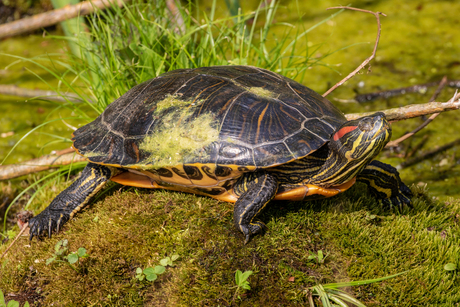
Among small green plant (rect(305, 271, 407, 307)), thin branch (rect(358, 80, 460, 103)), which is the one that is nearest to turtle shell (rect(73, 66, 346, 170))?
small green plant (rect(305, 271, 407, 307))

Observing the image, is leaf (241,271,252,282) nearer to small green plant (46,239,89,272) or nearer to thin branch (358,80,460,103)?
small green plant (46,239,89,272)

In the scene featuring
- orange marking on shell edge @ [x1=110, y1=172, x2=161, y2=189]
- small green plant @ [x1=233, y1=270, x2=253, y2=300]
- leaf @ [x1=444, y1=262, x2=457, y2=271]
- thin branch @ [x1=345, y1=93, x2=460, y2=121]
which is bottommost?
leaf @ [x1=444, y1=262, x2=457, y2=271]

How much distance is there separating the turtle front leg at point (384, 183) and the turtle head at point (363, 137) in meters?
0.38

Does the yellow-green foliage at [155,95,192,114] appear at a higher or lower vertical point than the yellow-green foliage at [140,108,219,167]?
higher

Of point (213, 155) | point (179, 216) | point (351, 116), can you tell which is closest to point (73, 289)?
point (179, 216)

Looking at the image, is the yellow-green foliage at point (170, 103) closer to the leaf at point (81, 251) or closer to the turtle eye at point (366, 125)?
the leaf at point (81, 251)

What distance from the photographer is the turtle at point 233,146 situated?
90.0 inches

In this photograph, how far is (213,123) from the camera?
2398 mm

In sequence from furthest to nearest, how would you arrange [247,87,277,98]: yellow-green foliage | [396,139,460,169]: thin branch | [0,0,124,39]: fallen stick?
[0,0,124,39]: fallen stick, [396,139,460,169]: thin branch, [247,87,277,98]: yellow-green foliage

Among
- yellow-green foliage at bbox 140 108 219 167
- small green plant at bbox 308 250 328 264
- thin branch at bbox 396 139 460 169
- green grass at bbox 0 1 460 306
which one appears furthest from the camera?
thin branch at bbox 396 139 460 169

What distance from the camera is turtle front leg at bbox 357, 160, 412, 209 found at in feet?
8.45

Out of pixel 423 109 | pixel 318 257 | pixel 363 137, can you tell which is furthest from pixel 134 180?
pixel 423 109

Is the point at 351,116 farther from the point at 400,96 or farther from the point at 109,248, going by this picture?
the point at 109,248

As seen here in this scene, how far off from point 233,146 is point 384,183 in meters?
1.31
